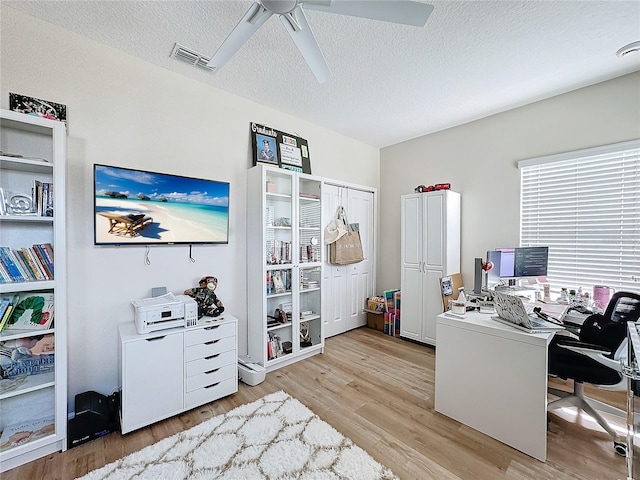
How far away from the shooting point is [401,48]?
2.09 metres

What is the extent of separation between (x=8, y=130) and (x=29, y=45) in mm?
621

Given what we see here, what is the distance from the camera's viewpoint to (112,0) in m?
1.68

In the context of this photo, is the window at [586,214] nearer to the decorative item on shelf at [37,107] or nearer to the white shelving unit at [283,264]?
the white shelving unit at [283,264]

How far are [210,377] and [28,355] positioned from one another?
1149mm

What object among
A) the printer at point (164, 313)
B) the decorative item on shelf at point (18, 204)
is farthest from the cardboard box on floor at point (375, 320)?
the decorative item on shelf at point (18, 204)

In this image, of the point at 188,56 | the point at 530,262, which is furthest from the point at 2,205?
the point at 530,262

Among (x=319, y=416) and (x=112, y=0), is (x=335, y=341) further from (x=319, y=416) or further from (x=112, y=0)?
(x=112, y=0)

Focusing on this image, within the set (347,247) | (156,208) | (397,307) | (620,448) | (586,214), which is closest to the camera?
(620,448)

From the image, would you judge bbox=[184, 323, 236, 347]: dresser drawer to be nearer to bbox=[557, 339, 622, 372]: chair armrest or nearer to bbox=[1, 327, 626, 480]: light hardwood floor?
bbox=[1, 327, 626, 480]: light hardwood floor

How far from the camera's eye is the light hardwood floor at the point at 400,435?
1.58 meters

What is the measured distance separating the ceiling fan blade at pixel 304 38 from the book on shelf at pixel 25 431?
282 centimetres

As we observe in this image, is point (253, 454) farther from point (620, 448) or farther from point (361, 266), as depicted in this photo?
→ point (361, 266)

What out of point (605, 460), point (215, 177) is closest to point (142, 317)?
point (215, 177)

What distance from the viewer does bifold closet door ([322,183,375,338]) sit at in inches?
145
